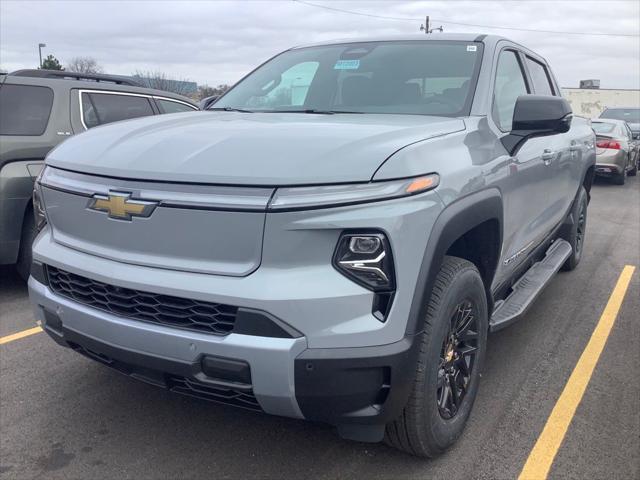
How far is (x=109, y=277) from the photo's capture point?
2.42 meters

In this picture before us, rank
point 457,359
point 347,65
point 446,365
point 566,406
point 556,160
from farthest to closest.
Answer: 1. point 556,160
2. point 347,65
3. point 566,406
4. point 457,359
5. point 446,365

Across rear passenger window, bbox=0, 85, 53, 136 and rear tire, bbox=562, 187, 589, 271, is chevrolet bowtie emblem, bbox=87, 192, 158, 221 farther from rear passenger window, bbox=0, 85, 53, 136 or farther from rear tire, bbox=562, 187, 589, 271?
rear tire, bbox=562, 187, 589, 271

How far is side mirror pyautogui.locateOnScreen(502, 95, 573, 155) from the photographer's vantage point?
3.26 metres

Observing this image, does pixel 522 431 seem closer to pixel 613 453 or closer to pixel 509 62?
pixel 613 453

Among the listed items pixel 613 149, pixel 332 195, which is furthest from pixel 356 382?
pixel 613 149

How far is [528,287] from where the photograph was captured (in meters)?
4.11

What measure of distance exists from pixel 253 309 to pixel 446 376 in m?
1.12

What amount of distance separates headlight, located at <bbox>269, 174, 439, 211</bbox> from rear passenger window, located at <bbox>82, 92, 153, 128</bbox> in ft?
13.9

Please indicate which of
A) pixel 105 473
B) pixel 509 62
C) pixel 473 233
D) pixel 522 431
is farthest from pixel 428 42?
pixel 105 473

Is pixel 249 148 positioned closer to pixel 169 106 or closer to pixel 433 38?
pixel 433 38

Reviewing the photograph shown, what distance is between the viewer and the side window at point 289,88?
375 centimetres

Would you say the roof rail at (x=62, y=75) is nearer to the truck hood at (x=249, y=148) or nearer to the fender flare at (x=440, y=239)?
the truck hood at (x=249, y=148)

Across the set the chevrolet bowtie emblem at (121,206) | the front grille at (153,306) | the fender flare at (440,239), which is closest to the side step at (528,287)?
the fender flare at (440,239)

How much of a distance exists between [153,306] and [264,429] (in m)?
1.09
